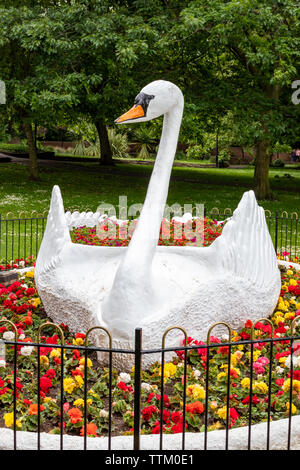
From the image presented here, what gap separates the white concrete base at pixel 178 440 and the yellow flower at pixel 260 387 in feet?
2.23

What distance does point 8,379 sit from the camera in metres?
4.77

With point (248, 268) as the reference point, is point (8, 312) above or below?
below

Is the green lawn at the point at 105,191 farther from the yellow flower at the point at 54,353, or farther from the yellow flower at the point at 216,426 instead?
the yellow flower at the point at 216,426

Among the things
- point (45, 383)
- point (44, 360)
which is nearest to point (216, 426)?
point (45, 383)

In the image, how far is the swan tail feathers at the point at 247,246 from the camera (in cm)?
546

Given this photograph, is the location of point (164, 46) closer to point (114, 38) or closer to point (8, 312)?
point (114, 38)

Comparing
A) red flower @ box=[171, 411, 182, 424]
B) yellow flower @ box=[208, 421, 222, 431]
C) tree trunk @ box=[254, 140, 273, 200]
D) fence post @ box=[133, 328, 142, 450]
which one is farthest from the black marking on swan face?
tree trunk @ box=[254, 140, 273, 200]

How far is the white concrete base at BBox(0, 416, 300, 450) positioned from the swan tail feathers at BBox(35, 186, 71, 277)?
7.87 ft

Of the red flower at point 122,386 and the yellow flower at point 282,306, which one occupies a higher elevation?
the yellow flower at point 282,306

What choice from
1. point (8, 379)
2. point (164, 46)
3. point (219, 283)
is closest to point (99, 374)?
point (8, 379)

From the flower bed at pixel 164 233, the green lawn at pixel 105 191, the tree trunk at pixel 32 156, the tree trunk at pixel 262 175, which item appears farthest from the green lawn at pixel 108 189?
the flower bed at pixel 164 233

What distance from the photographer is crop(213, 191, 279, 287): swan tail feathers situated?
215 inches

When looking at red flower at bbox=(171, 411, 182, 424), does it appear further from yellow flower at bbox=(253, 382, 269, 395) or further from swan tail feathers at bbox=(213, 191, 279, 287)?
swan tail feathers at bbox=(213, 191, 279, 287)
